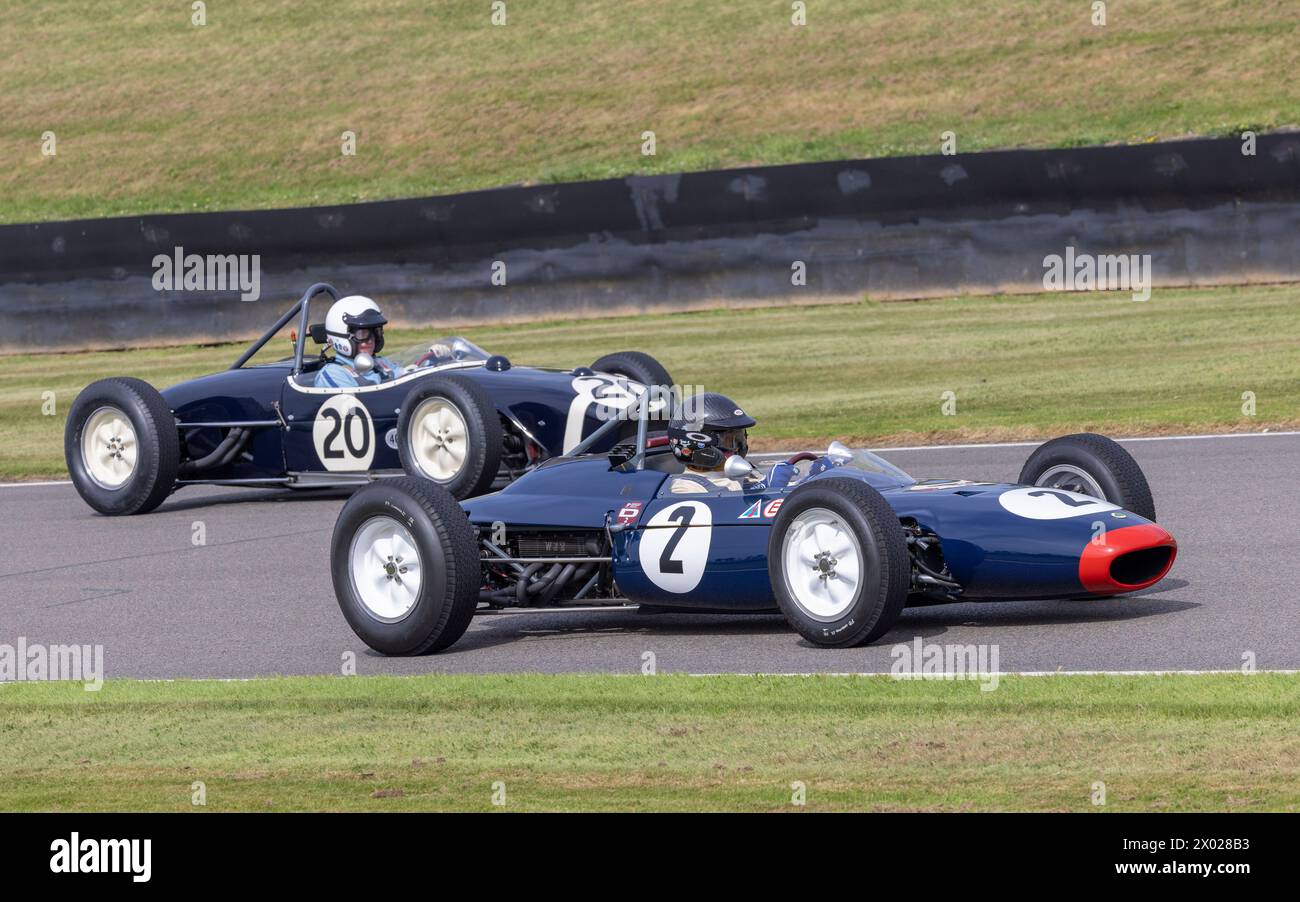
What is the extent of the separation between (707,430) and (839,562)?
1.23 metres

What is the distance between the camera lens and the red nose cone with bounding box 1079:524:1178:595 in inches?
317

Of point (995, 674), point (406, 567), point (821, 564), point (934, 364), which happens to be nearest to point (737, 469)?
point (821, 564)

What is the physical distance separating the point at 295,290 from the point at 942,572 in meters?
15.5

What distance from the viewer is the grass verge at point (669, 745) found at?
6090 millimetres

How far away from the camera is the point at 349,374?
14.1 metres

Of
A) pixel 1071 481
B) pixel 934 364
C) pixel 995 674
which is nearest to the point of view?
pixel 995 674

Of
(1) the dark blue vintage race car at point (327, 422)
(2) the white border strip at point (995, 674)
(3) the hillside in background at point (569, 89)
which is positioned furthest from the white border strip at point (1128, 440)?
(3) the hillside in background at point (569, 89)

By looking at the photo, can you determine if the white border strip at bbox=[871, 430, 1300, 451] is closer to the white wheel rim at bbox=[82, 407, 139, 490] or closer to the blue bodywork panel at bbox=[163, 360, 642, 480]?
the blue bodywork panel at bbox=[163, 360, 642, 480]

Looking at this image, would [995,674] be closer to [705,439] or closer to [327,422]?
[705,439]

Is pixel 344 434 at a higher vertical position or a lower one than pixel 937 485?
higher

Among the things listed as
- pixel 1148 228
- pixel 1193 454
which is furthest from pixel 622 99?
pixel 1193 454

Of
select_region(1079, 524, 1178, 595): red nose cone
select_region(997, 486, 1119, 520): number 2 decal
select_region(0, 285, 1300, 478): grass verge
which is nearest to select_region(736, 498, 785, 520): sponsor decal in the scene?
select_region(997, 486, 1119, 520): number 2 decal
